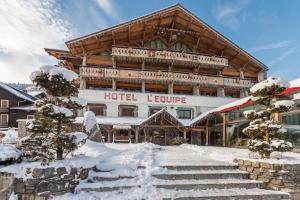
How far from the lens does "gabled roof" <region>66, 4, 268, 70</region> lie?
22344 millimetres

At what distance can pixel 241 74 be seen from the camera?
27016 mm

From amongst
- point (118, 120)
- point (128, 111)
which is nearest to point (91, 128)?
point (118, 120)

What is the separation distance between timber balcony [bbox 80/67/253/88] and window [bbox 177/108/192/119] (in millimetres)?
2767

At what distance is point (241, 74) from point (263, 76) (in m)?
2.59

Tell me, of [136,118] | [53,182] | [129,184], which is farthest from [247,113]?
[136,118]

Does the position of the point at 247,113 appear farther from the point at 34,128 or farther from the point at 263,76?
the point at 263,76

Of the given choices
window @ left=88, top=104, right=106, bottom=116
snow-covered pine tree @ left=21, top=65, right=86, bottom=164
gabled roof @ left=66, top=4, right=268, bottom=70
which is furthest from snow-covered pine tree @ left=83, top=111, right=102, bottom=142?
gabled roof @ left=66, top=4, right=268, bottom=70

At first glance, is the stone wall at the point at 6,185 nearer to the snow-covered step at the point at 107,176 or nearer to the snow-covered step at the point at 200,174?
the snow-covered step at the point at 107,176

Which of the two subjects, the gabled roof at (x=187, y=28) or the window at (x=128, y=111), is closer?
the window at (x=128, y=111)

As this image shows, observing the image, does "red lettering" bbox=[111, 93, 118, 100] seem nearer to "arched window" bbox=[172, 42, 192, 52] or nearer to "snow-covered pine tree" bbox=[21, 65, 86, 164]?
"arched window" bbox=[172, 42, 192, 52]

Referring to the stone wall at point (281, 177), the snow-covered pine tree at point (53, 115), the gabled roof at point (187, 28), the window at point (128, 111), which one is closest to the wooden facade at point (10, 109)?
the gabled roof at point (187, 28)

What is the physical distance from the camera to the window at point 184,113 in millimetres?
23531

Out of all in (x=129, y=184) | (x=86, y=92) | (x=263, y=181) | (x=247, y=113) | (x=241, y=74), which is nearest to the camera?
(x=129, y=184)

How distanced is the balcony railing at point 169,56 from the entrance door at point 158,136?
23.7ft
